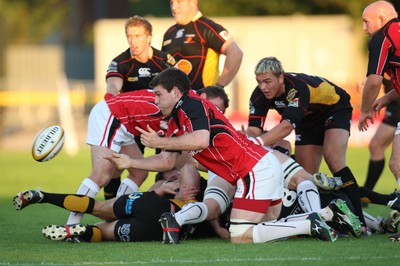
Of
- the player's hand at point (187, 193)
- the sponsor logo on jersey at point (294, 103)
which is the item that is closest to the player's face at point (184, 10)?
the sponsor logo on jersey at point (294, 103)

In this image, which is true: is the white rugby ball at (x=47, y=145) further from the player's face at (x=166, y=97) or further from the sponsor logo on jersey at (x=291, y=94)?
the sponsor logo on jersey at (x=291, y=94)

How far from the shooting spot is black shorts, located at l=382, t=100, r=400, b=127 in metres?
12.6

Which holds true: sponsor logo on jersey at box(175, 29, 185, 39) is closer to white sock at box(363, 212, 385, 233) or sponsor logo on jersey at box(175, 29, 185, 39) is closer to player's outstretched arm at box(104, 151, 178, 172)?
player's outstretched arm at box(104, 151, 178, 172)

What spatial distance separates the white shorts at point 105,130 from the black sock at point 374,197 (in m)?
2.48

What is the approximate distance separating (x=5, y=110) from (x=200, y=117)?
24535mm

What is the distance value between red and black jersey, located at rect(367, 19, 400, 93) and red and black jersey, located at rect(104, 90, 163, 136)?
2159mm

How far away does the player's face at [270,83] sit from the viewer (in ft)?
31.3

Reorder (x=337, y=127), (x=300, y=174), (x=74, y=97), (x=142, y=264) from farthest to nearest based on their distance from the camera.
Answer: (x=74, y=97) < (x=337, y=127) < (x=300, y=174) < (x=142, y=264)

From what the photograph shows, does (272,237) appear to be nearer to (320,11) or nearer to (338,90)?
(338,90)

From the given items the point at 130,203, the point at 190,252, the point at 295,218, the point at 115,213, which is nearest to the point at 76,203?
the point at 115,213

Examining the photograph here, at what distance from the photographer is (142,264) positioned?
7.28m

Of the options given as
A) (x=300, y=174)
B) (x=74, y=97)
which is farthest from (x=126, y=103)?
(x=74, y=97)

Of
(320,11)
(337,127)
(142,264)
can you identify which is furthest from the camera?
(320,11)

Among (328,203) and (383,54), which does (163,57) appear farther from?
(383,54)
